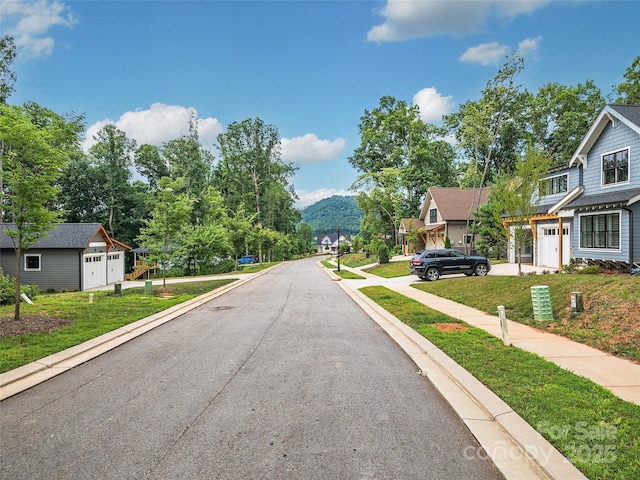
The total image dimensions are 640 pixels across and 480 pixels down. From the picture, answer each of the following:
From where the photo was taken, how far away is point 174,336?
9.09 metres

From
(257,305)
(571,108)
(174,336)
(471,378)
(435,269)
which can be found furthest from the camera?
(571,108)

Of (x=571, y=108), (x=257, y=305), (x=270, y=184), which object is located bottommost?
(x=257, y=305)

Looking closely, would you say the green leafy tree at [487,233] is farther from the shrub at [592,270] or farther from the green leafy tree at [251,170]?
the green leafy tree at [251,170]

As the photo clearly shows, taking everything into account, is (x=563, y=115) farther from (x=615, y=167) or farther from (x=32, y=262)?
(x=32, y=262)

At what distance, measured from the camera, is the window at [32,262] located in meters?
25.9

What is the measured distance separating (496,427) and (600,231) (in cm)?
1768

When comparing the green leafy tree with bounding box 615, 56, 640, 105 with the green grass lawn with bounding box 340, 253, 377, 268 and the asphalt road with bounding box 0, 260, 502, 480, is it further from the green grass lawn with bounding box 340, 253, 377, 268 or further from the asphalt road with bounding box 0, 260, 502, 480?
the asphalt road with bounding box 0, 260, 502, 480

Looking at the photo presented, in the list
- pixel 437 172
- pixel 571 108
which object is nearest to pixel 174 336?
pixel 571 108

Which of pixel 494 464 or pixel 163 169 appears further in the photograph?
pixel 163 169

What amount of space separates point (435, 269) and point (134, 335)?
16.2 m

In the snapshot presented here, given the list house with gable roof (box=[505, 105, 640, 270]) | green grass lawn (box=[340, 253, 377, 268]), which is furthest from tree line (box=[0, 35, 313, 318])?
house with gable roof (box=[505, 105, 640, 270])

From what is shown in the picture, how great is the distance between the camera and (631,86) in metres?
35.7

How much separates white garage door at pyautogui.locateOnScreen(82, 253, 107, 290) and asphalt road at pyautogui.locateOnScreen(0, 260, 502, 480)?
868 inches

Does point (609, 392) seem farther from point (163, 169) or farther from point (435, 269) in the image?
point (163, 169)
